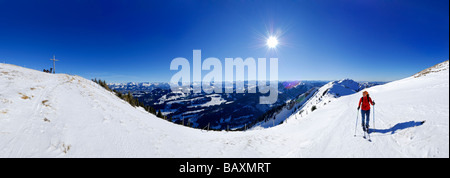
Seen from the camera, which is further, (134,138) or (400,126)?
A: (134,138)

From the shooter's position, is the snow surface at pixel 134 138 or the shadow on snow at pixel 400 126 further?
the shadow on snow at pixel 400 126

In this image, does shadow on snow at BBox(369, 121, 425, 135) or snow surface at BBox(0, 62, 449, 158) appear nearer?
snow surface at BBox(0, 62, 449, 158)

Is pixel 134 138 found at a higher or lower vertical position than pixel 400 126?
lower

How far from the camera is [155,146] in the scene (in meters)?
8.90

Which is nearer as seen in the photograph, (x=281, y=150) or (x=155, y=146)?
(x=155, y=146)

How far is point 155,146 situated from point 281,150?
27.0 ft

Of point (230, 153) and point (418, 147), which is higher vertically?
point (418, 147)
